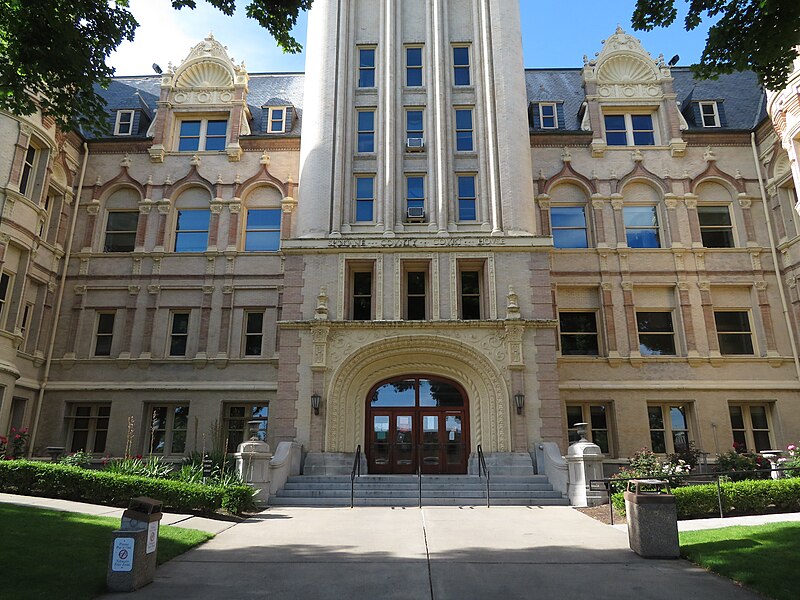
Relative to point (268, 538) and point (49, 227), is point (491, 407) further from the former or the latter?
point (49, 227)

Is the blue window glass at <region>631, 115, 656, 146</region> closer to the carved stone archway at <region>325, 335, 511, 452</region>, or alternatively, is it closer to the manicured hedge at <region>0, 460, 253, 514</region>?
the carved stone archway at <region>325, 335, 511, 452</region>

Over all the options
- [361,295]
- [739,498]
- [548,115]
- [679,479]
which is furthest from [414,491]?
[548,115]

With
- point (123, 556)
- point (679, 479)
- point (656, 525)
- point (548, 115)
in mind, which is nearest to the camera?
point (123, 556)

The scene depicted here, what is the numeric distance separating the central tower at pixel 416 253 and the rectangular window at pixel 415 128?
67 mm

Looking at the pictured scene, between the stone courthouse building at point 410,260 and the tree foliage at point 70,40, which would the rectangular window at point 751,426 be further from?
the tree foliage at point 70,40

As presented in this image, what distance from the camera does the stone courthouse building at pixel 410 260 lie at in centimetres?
2234

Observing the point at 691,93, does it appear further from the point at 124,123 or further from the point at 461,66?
the point at 124,123

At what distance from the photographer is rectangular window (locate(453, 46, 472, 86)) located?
26.8 meters

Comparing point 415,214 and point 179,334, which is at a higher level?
point 415,214

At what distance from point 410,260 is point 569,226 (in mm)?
8936

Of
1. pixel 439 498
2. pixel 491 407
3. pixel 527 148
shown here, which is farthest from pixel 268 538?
pixel 527 148

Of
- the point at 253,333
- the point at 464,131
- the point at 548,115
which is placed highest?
the point at 548,115

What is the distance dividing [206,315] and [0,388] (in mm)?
8138

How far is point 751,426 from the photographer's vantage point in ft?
82.7
